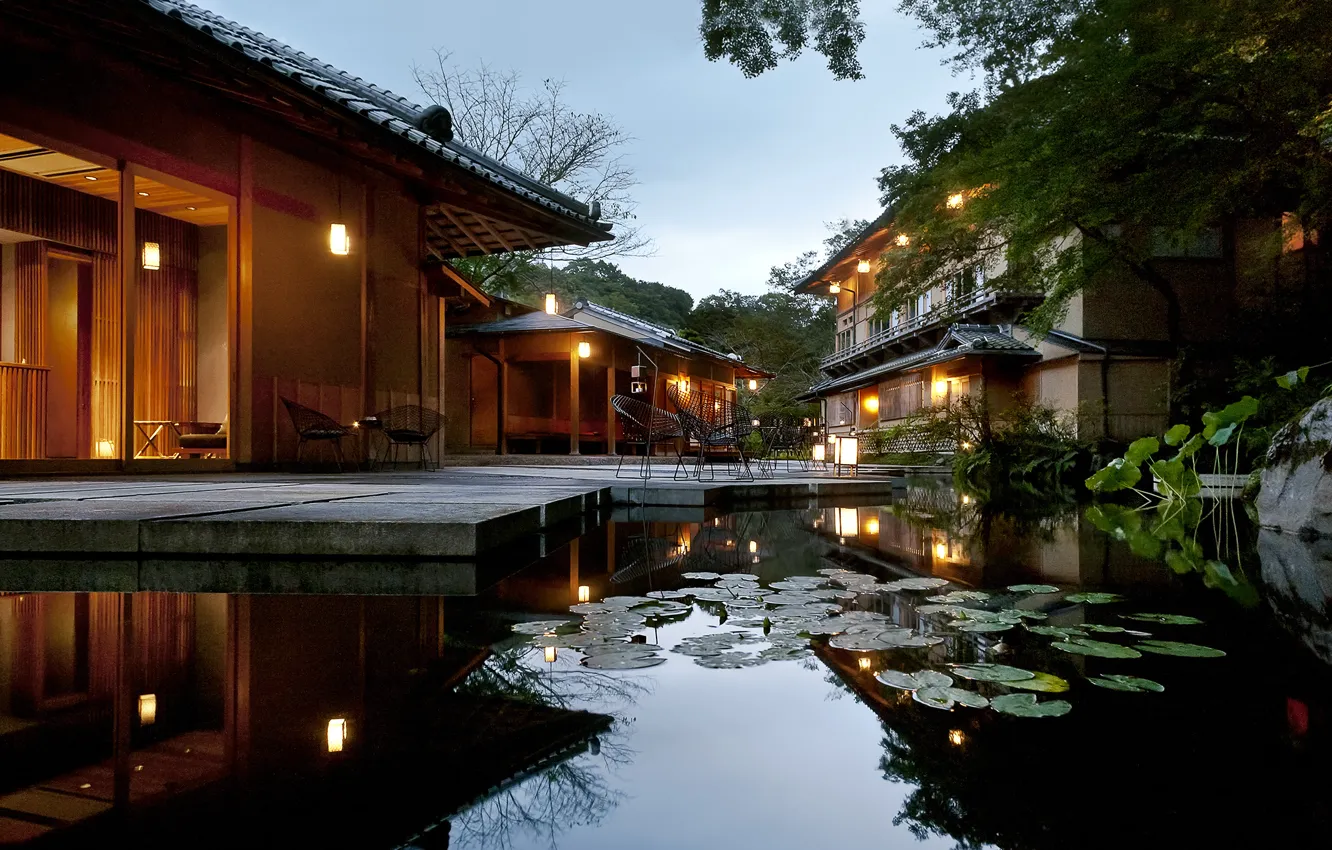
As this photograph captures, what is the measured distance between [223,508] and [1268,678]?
3.04 metres

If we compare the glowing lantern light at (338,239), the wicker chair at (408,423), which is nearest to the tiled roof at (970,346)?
the wicker chair at (408,423)

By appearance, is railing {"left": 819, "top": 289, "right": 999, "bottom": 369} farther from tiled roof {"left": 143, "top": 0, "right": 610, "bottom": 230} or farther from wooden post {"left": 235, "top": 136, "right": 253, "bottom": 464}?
wooden post {"left": 235, "top": 136, "right": 253, "bottom": 464}

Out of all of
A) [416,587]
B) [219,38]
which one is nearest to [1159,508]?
[416,587]

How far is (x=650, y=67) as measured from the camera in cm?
4803

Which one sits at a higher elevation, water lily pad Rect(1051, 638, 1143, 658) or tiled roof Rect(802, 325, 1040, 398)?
tiled roof Rect(802, 325, 1040, 398)

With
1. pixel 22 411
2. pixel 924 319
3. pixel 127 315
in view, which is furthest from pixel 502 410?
pixel 127 315

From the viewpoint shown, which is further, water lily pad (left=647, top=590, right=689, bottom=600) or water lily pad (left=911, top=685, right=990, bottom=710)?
water lily pad (left=647, top=590, right=689, bottom=600)

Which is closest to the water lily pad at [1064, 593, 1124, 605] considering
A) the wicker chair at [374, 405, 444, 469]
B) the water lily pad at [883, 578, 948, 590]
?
the water lily pad at [883, 578, 948, 590]

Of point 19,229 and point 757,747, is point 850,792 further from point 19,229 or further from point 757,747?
point 19,229

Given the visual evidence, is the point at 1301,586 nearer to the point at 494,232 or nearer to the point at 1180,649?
the point at 1180,649

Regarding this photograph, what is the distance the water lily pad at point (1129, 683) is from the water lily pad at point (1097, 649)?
0.16 m

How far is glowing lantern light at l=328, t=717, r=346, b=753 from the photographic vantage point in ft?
3.39

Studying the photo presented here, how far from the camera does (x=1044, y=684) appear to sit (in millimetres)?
1344

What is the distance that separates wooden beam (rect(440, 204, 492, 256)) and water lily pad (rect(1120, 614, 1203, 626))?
8254 mm
